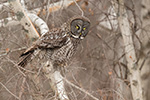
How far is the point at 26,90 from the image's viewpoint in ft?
9.62

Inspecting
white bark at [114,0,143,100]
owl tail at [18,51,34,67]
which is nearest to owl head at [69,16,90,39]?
owl tail at [18,51,34,67]

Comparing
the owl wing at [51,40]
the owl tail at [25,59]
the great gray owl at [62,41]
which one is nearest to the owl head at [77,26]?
the great gray owl at [62,41]

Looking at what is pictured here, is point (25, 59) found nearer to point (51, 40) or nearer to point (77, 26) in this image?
point (51, 40)

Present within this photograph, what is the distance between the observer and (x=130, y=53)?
14.7 feet

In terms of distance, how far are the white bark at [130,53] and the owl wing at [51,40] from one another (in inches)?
50.8

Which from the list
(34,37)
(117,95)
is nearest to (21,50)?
(34,37)

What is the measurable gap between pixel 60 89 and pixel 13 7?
4.70 feet

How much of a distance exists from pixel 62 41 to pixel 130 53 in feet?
4.95

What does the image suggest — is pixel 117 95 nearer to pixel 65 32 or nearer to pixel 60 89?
pixel 60 89

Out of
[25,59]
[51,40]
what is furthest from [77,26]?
[25,59]

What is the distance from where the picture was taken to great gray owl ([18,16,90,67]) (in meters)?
3.71

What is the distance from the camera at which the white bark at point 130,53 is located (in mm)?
4386

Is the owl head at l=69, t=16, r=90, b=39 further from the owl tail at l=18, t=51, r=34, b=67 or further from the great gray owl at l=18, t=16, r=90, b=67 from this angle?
the owl tail at l=18, t=51, r=34, b=67

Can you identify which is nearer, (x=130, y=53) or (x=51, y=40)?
(x=51, y=40)
